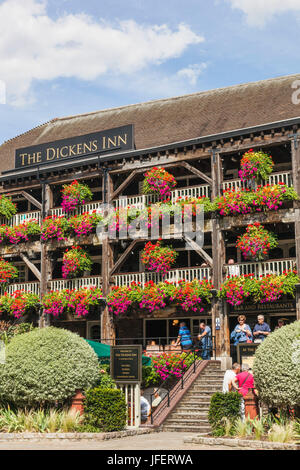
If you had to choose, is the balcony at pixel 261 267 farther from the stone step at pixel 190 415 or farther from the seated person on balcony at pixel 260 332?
the stone step at pixel 190 415

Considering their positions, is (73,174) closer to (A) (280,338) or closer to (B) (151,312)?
(B) (151,312)

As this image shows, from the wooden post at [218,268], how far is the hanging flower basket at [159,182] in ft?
5.97

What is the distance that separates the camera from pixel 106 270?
88.3 feet

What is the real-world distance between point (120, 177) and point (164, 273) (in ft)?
18.0

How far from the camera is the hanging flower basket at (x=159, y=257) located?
25.0m

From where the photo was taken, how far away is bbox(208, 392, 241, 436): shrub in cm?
1320

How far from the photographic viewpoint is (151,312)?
25.8 m

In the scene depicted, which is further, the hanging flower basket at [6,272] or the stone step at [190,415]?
the hanging flower basket at [6,272]

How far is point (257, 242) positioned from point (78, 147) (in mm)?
9936

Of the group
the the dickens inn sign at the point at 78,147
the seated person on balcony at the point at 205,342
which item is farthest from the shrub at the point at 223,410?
the the dickens inn sign at the point at 78,147

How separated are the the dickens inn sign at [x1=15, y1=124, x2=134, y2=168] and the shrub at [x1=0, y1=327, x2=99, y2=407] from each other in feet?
44.6

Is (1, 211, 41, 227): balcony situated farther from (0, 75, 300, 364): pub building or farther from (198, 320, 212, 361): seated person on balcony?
(198, 320, 212, 361): seated person on balcony

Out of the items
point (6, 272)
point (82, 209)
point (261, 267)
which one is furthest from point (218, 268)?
point (6, 272)
